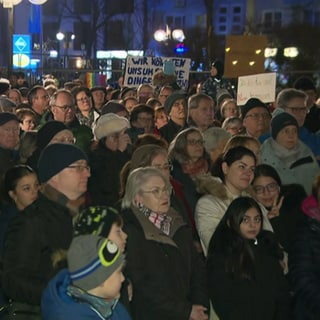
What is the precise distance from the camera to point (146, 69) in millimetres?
15469

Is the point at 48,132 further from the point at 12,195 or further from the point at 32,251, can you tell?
the point at 32,251

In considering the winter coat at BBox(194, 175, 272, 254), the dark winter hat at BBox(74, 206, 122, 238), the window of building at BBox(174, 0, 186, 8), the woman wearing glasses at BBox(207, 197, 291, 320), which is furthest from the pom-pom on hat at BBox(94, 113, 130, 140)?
the window of building at BBox(174, 0, 186, 8)

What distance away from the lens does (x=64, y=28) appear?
251ft

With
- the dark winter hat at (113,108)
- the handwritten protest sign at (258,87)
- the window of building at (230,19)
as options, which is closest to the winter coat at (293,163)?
the dark winter hat at (113,108)

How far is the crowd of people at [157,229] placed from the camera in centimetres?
427

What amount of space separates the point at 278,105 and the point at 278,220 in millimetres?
2726

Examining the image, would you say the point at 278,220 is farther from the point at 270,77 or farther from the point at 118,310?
the point at 270,77

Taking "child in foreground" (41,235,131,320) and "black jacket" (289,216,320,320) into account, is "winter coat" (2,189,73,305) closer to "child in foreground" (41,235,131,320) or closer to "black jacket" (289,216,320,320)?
"child in foreground" (41,235,131,320)

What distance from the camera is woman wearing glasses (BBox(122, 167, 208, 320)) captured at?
5270 millimetres

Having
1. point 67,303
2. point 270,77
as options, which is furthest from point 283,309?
point 270,77

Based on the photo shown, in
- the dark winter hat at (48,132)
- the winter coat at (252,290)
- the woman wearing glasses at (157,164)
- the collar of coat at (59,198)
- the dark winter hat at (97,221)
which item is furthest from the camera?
the dark winter hat at (48,132)

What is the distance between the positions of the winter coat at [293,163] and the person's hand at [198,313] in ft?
8.58

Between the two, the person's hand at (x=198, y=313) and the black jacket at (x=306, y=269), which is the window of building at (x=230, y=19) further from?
the person's hand at (x=198, y=313)

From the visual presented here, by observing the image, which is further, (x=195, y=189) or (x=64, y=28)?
(x=64, y=28)
